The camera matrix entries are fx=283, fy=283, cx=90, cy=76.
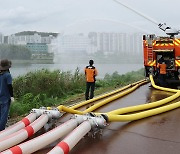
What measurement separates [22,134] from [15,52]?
1717 centimetres

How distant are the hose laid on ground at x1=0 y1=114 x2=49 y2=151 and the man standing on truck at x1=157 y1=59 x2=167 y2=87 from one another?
5.93 metres

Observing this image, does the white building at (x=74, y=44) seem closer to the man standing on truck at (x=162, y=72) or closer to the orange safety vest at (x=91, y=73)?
the man standing on truck at (x=162, y=72)

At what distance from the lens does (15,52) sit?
2014 centimetres

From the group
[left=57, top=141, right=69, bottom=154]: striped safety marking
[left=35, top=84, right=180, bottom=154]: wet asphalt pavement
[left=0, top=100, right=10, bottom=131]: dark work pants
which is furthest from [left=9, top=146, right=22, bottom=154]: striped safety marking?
[left=0, top=100, right=10, bottom=131]: dark work pants

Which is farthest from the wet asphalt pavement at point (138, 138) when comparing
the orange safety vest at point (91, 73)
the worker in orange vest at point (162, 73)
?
the worker in orange vest at point (162, 73)

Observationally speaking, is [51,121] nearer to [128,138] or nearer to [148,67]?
[128,138]

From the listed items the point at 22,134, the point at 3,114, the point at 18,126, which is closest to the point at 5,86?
the point at 3,114

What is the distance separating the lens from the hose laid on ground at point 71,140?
3.19m

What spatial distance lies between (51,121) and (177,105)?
303 centimetres

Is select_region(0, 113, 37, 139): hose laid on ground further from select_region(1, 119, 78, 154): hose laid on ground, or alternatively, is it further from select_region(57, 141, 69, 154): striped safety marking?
select_region(57, 141, 69, 154): striped safety marking

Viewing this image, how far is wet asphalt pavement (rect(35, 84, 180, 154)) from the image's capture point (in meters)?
3.78

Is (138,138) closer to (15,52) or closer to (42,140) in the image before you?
(42,140)

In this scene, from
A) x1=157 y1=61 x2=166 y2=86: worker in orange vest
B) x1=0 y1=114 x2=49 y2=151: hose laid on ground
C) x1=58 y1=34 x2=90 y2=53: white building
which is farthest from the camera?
x1=58 y1=34 x2=90 y2=53: white building

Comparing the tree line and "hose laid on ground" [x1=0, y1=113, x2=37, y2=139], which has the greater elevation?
the tree line
